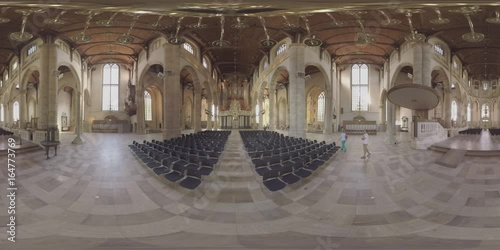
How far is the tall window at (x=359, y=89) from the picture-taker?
2269 centimetres

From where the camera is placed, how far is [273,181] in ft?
12.9

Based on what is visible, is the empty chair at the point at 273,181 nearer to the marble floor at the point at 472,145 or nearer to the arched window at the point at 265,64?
the marble floor at the point at 472,145

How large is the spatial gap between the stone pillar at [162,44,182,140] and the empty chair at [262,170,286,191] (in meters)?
13.5

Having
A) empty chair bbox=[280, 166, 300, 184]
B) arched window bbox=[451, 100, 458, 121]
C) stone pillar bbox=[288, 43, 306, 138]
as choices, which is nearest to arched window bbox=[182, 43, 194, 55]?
stone pillar bbox=[288, 43, 306, 138]

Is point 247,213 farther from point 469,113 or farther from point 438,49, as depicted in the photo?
point 469,113

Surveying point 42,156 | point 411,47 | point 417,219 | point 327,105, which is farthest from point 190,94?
point 417,219

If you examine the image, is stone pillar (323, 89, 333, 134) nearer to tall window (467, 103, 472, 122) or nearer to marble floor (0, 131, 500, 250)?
marble floor (0, 131, 500, 250)

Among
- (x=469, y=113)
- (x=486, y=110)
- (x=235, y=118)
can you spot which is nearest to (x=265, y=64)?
(x=235, y=118)

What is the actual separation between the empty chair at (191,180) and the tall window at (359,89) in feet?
68.4

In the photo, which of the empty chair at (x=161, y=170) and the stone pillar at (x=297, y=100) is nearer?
the empty chair at (x=161, y=170)

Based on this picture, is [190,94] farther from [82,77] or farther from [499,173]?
[499,173]

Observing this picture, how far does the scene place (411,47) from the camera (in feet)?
45.7

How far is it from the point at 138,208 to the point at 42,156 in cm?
278

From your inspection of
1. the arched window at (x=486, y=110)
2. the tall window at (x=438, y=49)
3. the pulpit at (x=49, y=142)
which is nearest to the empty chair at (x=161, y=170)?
the pulpit at (x=49, y=142)
